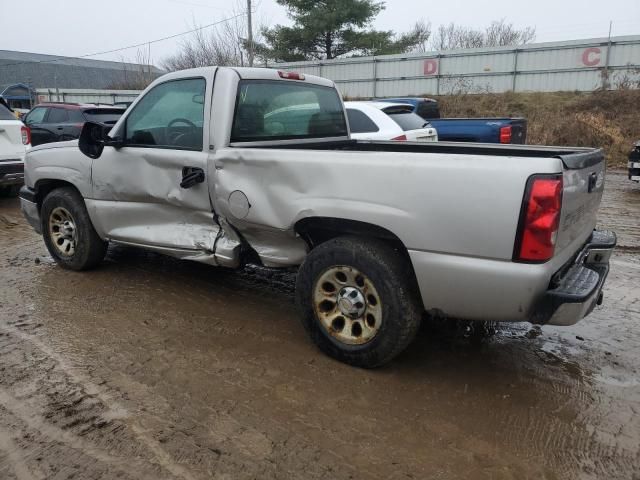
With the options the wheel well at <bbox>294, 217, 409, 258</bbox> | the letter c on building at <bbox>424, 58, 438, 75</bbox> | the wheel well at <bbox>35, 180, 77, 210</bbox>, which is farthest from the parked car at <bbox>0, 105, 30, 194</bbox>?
the letter c on building at <bbox>424, 58, 438, 75</bbox>

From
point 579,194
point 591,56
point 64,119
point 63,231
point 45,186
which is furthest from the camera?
point 591,56

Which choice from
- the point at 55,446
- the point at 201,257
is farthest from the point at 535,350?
the point at 55,446

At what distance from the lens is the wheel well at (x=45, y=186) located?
508 centimetres

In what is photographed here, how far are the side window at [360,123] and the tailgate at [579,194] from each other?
15.6 feet

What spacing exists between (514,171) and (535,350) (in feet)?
5.34

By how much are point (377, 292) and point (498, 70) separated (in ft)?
74.8

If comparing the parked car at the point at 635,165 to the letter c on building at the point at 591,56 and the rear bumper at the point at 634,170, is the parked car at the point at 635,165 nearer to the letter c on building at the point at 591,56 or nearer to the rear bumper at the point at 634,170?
the rear bumper at the point at 634,170

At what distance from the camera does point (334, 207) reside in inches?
123

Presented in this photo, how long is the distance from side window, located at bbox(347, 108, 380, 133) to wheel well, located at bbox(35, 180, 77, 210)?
4266mm

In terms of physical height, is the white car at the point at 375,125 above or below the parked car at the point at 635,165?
above

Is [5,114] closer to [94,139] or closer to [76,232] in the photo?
[76,232]

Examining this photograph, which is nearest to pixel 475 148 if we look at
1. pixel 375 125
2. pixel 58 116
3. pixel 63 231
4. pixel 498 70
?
pixel 63 231

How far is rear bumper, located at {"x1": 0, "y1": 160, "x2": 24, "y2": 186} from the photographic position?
833 cm

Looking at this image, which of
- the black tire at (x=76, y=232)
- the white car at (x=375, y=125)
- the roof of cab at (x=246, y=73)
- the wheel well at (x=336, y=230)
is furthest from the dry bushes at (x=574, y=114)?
the black tire at (x=76, y=232)
